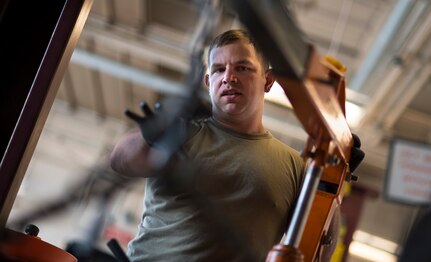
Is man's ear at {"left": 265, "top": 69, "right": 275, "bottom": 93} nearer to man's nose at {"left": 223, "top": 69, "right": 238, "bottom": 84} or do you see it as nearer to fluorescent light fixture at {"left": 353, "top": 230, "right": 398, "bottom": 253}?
man's nose at {"left": 223, "top": 69, "right": 238, "bottom": 84}

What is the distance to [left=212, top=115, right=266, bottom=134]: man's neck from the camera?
66.6 inches

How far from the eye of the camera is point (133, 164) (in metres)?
1.31

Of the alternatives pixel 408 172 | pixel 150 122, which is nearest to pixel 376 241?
pixel 408 172

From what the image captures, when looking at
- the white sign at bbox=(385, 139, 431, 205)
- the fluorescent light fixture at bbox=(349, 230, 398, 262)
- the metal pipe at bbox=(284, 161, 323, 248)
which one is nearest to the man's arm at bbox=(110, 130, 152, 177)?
the metal pipe at bbox=(284, 161, 323, 248)

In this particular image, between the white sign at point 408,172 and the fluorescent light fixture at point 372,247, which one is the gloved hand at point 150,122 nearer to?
the white sign at point 408,172

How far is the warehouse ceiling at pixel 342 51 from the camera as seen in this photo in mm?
5562

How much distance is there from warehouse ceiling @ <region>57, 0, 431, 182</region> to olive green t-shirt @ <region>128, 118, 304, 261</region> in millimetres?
3369

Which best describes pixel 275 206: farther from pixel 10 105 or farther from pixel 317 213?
pixel 10 105

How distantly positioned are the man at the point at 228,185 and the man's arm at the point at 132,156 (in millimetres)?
10

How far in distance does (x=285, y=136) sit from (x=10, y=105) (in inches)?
286

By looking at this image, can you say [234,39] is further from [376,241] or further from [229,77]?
[376,241]

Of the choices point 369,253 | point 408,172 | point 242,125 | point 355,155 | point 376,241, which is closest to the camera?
point 355,155

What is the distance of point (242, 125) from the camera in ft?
5.65

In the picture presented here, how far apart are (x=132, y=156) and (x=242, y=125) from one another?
507mm
